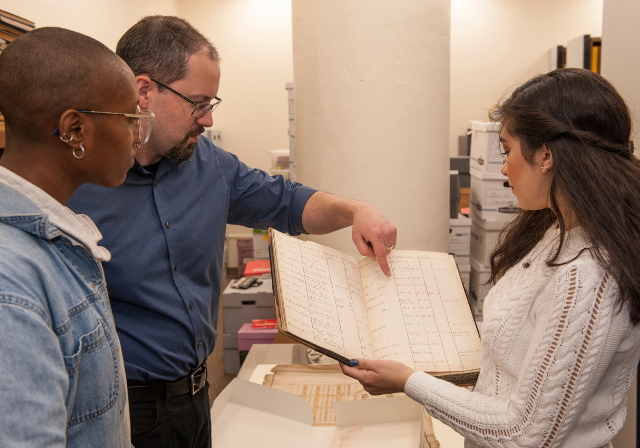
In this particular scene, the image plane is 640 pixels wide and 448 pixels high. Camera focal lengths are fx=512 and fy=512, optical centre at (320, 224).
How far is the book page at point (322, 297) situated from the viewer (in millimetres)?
1057

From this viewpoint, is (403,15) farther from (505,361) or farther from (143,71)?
(505,361)

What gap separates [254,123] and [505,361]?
4586 mm

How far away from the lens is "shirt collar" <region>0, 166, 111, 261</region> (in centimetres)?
64

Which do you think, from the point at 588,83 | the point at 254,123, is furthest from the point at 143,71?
the point at 254,123

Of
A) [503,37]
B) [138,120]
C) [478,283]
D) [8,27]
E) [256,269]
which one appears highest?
[503,37]

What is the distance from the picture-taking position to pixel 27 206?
622 millimetres

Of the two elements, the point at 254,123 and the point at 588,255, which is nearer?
the point at 588,255

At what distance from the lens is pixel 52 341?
0.58 m

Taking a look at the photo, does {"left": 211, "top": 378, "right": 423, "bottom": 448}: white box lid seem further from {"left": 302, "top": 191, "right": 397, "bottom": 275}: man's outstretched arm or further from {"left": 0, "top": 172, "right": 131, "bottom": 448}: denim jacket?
{"left": 0, "top": 172, "right": 131, "bottom": 448}: denim jacket

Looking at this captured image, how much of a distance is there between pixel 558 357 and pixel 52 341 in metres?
0.75

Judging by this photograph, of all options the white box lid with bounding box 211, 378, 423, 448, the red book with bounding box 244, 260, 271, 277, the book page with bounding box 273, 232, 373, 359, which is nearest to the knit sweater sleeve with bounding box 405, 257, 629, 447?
the book page with bounding box 273, 232, 373, 359

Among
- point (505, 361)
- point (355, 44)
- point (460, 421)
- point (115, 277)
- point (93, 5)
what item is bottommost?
point (460, 421)

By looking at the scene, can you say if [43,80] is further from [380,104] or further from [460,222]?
[460,222]

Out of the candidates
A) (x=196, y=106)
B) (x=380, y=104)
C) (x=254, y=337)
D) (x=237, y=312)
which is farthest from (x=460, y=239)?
(x=196, y=106)
